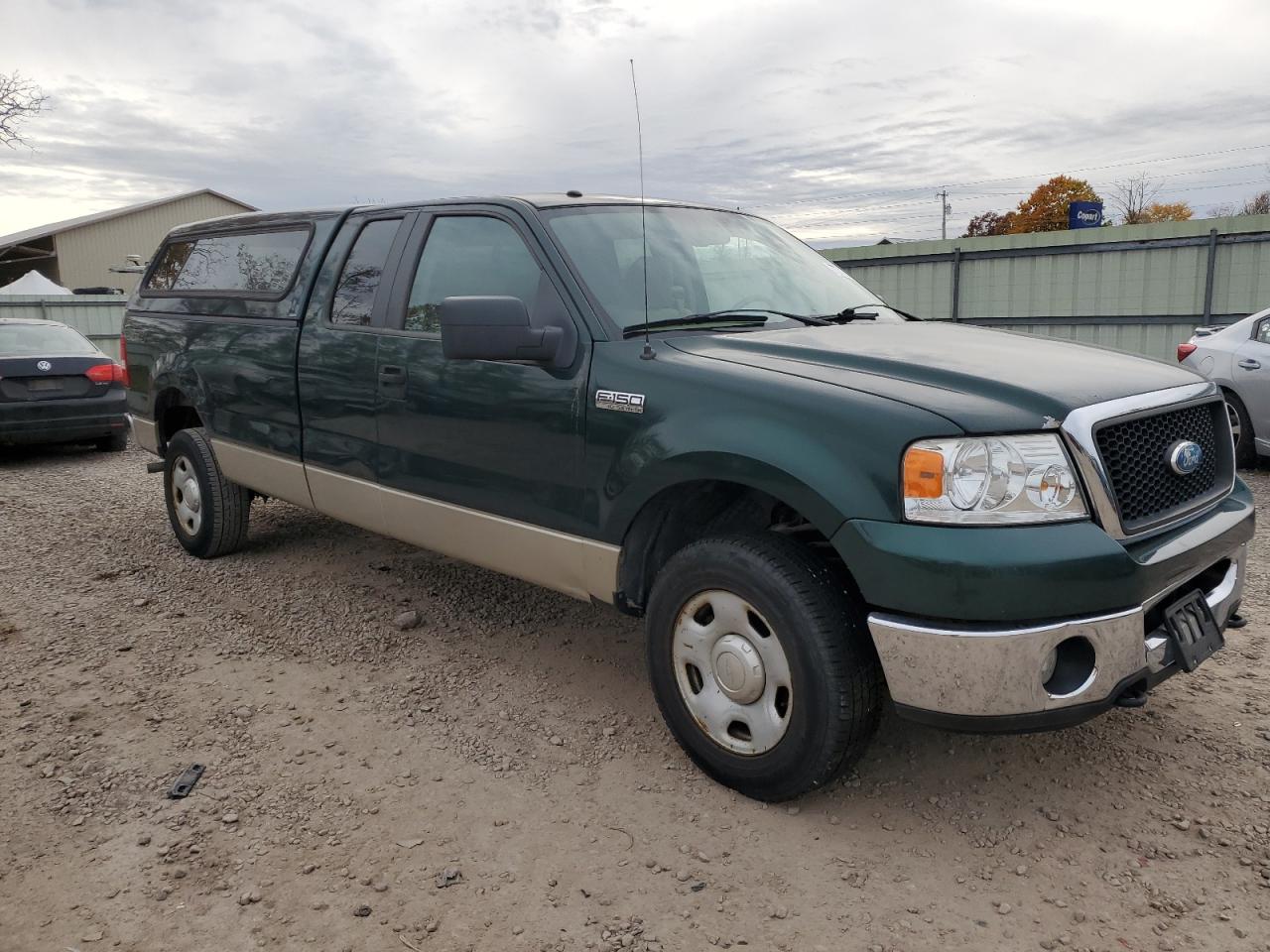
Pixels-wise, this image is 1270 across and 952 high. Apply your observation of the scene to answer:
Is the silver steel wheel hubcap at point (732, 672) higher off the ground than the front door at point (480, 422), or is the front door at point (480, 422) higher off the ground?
the front door at point (480, 422)

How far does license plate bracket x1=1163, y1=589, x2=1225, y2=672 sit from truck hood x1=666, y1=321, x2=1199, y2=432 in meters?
0.64

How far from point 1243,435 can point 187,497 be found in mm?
7905

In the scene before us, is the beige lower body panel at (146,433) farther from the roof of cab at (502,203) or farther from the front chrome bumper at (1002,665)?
the front chrome bumper at (1002,665)

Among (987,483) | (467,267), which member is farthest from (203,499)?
(987,483)

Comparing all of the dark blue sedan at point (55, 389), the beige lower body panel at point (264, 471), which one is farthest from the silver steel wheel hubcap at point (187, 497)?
the dark blue sedan at point (55, 389)

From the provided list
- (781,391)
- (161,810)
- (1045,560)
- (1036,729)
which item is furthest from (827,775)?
(161,810)

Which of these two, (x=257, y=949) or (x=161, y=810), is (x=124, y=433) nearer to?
(x=161, y=810)

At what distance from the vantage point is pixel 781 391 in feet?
9.83

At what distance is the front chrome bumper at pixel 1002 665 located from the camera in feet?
8.65

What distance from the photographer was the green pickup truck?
269cm

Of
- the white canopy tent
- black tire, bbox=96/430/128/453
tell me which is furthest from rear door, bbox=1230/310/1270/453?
the white canopy tent

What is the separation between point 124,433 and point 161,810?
8517 millimetres

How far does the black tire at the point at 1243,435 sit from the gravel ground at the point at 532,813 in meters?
4.10

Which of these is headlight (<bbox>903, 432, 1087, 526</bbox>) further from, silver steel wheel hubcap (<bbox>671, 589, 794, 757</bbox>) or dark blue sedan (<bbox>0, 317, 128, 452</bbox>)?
dark blue sedan (<bbox>0, 317, 128, 452</bbox>)
